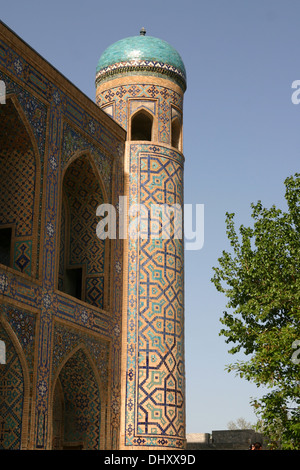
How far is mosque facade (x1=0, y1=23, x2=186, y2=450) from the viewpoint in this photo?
37.1ft

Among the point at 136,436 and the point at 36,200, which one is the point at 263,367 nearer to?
the point at 136,436

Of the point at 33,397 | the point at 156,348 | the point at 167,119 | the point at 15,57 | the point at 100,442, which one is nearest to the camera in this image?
the point at 33,397

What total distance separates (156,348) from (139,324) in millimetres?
495

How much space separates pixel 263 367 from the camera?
521 inches

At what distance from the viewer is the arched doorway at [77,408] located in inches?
504

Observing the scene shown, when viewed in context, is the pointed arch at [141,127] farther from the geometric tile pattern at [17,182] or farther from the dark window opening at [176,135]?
the geometric tile pattern at [17,182]

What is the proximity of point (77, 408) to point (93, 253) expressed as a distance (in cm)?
259

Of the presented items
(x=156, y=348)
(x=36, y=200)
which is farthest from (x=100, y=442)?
(x=36, y=200)

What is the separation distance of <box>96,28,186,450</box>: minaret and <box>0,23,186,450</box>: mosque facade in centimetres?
2

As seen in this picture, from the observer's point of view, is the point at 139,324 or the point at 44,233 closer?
the point at 44,233

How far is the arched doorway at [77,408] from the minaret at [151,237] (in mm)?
568

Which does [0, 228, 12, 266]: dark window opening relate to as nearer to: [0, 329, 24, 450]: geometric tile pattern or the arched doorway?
[0, 329, 24, 450]: geometric tile pattern

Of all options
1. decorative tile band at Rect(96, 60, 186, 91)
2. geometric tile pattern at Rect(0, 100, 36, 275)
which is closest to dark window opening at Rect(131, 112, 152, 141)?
decorative tile band at Rect(96, 60, 186, 91)

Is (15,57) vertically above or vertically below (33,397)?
above
